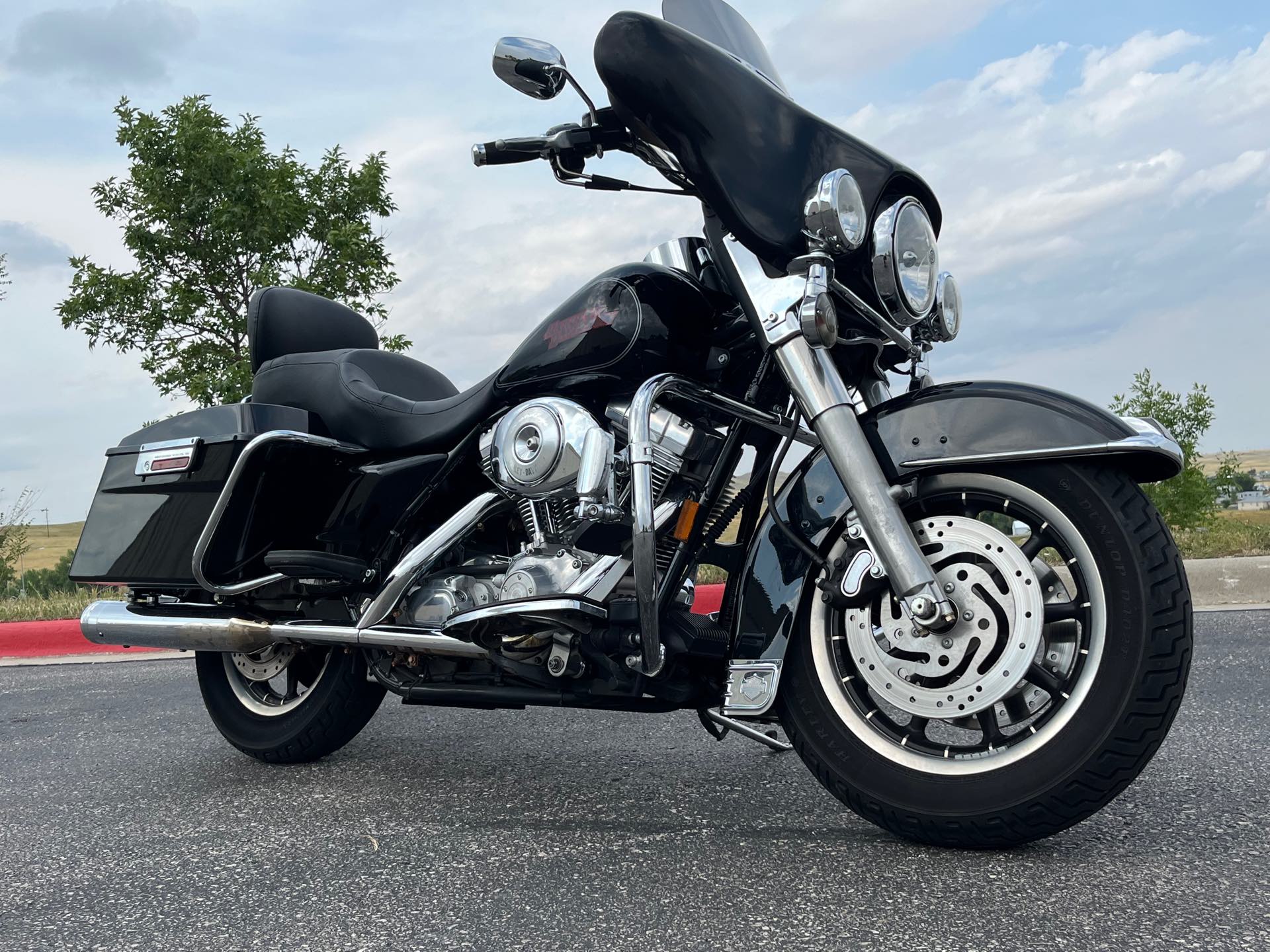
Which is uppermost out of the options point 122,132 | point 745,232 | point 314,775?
point 122,132

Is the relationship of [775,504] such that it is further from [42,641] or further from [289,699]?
[42,641]

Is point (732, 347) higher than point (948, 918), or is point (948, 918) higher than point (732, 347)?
point (732, 347)

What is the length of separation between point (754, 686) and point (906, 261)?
982 mm

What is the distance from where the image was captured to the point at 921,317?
7.86 feet

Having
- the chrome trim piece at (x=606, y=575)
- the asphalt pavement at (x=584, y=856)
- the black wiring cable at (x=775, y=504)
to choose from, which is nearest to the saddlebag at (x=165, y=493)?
the asphalt pavement at (x=584, y=856)

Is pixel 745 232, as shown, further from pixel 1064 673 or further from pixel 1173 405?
pixel 1173 405

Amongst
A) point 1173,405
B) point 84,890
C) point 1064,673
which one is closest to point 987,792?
point 1064,673

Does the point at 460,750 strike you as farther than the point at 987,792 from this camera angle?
Yes

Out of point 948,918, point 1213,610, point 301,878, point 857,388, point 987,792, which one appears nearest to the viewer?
point 948,918

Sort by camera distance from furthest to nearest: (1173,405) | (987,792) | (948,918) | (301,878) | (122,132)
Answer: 1. (1173,405)
2. (122,132)
3. (301,878)
4. (987,792)
5. (948,918)

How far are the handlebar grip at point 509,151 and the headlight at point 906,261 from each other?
102cm

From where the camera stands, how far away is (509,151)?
2.98m

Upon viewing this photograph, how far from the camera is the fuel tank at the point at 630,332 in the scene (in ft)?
8.73

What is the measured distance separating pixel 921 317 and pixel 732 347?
1.59 feet
